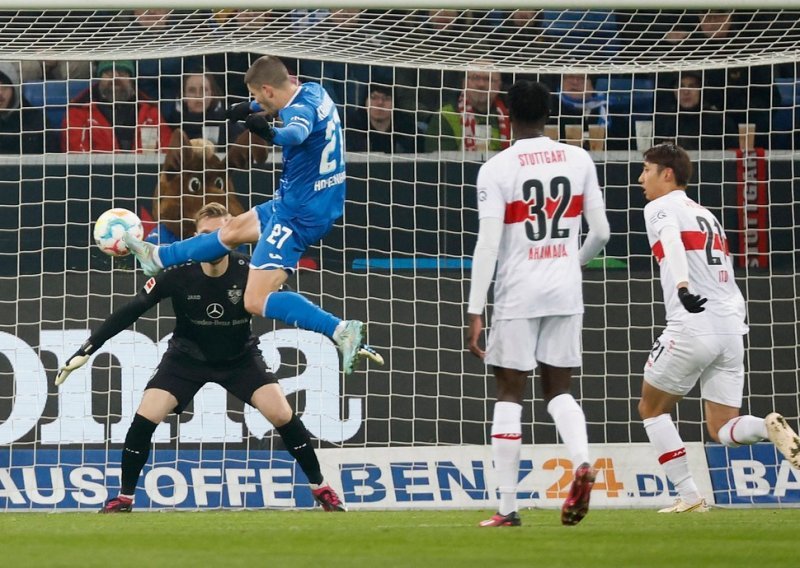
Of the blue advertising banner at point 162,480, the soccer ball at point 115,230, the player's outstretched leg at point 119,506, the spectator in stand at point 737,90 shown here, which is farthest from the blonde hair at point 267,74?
the spectator in stand at point 737,90

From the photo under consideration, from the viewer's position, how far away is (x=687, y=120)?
40.0 ft

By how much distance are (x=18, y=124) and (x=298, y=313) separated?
187 inches

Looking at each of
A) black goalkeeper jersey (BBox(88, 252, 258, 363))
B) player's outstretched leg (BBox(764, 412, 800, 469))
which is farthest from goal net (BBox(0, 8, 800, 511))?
player's outstretched leg (BBox(764, 412, 800, 469))

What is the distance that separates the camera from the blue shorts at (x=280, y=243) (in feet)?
28.5

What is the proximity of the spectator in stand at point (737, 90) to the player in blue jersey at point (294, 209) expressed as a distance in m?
4.25

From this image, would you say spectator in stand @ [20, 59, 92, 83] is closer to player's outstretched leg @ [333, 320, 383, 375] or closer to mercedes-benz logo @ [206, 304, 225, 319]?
mercedes-benz logo @ [206, 304, 225, 319]

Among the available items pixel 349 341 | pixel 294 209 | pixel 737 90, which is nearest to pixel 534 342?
pixel 349 341

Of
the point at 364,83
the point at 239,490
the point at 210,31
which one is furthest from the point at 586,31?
the point at 239,490

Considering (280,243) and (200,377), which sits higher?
(280,243)

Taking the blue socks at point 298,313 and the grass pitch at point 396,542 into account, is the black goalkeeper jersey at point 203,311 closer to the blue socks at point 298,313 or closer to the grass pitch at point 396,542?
the blue socks at point 298,313

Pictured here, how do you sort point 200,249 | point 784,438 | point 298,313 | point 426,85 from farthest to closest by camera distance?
point 426,85
point 200,249
point 298,313
point 784,438

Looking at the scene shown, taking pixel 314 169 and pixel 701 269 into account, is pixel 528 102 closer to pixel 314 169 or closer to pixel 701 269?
pixel 314 169

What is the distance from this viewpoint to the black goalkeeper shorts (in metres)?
9.89

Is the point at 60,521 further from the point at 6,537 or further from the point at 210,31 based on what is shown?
the point at 210,31
